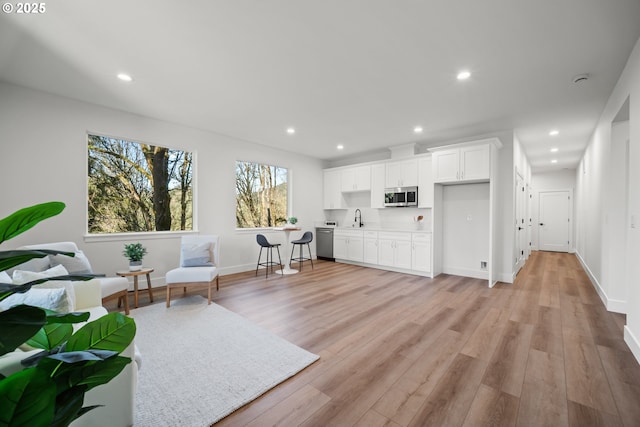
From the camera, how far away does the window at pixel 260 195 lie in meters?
5.72

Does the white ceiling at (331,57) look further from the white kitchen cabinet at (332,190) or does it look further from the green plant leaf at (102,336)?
the white kitchen cabinet at (332,190)

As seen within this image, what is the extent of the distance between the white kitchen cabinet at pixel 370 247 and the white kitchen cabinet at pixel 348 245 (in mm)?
109

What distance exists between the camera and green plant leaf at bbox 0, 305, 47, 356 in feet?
1.97

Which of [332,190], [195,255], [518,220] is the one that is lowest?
[195,255]

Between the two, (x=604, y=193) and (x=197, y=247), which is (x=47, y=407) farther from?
(x=604, y=193)

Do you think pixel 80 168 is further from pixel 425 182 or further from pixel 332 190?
pixel 425 182

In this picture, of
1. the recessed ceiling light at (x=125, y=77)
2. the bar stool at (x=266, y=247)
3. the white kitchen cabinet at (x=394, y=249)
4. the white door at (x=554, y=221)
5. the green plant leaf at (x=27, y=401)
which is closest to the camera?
the green plant leaf at (x=27, y=401)

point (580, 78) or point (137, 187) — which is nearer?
point (580, 78)

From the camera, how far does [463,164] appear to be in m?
4.72

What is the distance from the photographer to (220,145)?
5.19m

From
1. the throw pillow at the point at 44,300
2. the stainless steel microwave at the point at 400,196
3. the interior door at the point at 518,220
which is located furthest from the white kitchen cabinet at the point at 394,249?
the throw pillow at the point at 44,300

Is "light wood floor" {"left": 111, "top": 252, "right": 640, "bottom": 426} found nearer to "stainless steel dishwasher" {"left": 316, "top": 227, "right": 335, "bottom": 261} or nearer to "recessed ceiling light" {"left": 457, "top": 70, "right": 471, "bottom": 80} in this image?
"stainless steel dishwasher" {"left": 316, "top": 227, "right": 335, "bottom": 261}

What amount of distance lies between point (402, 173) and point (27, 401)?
581 centimetres

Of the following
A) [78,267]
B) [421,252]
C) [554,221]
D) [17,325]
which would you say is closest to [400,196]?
[421,252]
